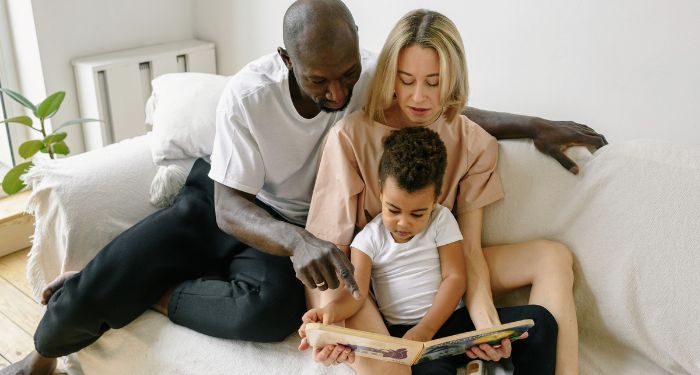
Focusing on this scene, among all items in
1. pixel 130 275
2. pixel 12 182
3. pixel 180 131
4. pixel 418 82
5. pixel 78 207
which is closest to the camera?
pixel 418 82

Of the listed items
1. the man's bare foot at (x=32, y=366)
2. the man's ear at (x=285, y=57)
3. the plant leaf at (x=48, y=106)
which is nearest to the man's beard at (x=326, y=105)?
the man's ear at (x=285, y=57)

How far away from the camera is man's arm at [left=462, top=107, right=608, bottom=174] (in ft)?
5.16

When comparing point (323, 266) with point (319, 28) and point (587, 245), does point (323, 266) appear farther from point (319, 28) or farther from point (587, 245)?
point (587, 245)

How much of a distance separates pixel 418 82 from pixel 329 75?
0.19m

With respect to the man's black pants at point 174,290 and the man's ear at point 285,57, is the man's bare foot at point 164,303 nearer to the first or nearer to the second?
the man's black pants at point 174,290

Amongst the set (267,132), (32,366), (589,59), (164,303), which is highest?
(589,59)

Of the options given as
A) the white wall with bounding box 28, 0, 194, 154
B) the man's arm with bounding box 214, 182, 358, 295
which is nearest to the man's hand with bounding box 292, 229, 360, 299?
the man's arm with bounding box 214, 182, 358, 295

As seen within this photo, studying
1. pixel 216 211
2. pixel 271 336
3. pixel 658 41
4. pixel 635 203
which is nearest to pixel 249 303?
pixel 271 336

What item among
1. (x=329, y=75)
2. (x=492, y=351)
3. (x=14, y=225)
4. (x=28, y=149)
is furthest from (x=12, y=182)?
(x=492, y=351)

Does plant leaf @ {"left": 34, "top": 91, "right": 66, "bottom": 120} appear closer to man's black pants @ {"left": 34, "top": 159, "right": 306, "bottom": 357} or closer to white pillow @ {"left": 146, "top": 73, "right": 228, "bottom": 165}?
white pillow @ {"left": 146, "top": 73, "right": 228, "bottom": 165}

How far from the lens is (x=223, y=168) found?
1.53m

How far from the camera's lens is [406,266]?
146 cm

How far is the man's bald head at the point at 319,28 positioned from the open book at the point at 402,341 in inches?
22.2

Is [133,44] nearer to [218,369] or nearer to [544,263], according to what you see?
[218,369]
